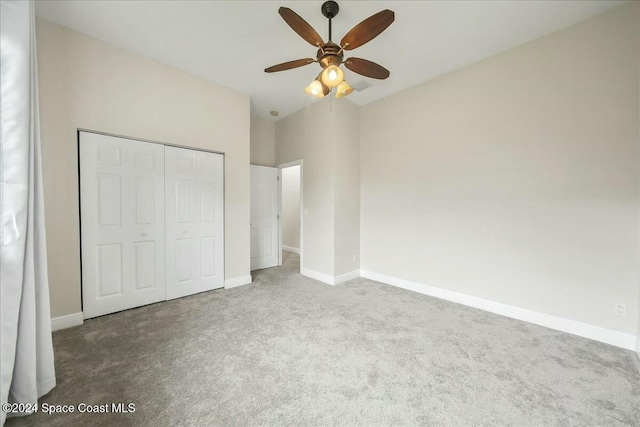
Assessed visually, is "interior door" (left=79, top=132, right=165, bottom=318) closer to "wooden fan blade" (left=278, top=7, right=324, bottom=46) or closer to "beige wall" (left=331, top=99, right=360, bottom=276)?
"wooden fan blade" (left=278, top=7, right=324, bottom=46)

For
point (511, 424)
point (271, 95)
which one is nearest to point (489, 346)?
point (511, 424)

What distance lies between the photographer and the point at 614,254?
84.1 inches

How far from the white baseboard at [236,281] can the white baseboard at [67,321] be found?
1.51 m

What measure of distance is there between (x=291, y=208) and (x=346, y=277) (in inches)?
126

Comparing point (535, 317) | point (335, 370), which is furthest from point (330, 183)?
point (535, 317)

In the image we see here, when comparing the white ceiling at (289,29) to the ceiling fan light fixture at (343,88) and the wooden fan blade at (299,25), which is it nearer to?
the wooden fan blade at (299,25)

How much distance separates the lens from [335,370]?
1780 mm

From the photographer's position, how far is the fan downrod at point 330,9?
1993mm

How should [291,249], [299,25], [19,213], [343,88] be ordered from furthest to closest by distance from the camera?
1. [291,249]
2. [343,88]
3. [299,25]
4. [19,213]

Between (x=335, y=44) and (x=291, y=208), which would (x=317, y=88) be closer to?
(x=335, y=44)

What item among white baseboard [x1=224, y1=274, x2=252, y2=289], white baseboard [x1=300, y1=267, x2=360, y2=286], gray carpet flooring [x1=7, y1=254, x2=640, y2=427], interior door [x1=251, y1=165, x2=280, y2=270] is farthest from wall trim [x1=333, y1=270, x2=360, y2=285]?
interior door [x1=251, y1=165, x2=280, y2=270]

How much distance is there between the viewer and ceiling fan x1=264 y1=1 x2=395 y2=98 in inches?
65.0

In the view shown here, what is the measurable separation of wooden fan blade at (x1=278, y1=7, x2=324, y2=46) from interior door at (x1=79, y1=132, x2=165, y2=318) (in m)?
2.20

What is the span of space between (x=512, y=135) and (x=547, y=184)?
64cm
